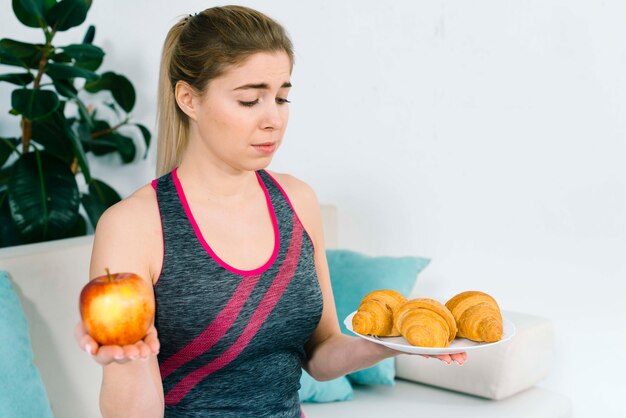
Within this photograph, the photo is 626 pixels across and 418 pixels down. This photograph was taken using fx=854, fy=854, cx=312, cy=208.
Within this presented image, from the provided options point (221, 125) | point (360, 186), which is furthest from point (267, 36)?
point (360, 186)

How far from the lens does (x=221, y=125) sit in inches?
52.5

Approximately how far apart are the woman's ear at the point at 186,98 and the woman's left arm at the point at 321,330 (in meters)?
0.24

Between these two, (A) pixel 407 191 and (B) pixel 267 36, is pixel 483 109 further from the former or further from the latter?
(B) pixel 267 36

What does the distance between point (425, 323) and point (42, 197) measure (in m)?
1.52

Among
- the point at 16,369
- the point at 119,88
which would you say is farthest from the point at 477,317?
the point at 119,88

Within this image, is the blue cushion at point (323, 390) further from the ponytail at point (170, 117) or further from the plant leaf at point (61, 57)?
the plant leaf at point (61, 57)

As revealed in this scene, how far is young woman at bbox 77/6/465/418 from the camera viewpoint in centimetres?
132

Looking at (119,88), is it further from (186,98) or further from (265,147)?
(265,147)

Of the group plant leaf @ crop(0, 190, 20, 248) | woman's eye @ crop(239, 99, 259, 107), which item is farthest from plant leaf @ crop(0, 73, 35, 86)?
woman's eye @ crop(239, 99, 259, 107)

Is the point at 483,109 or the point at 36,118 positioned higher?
the point at 483,109

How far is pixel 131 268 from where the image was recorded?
127cm

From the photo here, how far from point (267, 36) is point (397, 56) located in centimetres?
123

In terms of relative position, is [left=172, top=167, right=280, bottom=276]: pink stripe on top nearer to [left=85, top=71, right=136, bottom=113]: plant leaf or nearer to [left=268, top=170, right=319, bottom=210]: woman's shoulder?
[left=268, top=170, right=319, bottom=210]: woman's shoulder

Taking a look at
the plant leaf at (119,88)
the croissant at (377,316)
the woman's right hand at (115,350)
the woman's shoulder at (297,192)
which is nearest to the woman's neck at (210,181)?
the woman's shoulder at (297,192)
